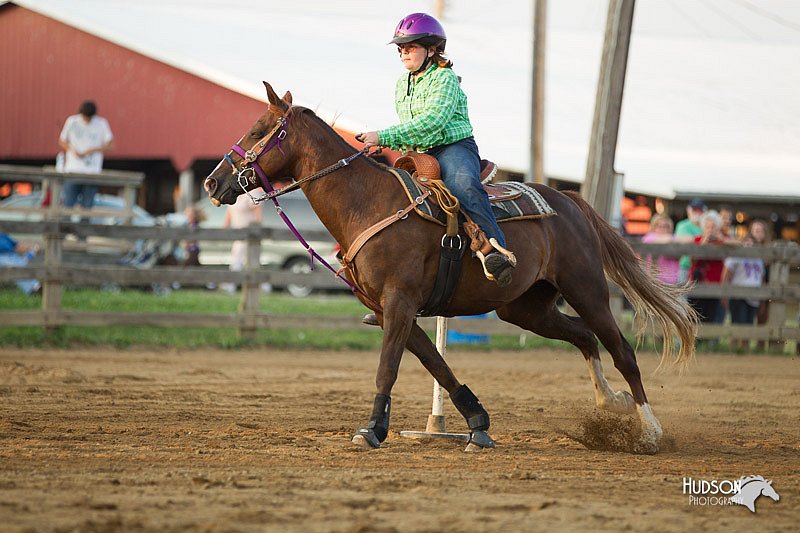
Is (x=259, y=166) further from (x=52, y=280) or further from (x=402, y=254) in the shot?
(x=52, y=280)

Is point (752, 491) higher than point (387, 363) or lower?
lower

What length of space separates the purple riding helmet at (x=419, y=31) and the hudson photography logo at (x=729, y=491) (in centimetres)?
331

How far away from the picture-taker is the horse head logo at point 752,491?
5.50 meters

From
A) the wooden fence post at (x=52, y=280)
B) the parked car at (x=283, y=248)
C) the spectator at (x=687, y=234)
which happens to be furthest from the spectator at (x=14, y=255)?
the spectator at (x=687, y=234)

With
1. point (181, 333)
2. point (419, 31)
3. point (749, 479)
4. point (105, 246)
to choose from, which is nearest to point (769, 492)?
point (749, 479)

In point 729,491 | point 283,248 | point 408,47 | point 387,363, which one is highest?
point 408,47

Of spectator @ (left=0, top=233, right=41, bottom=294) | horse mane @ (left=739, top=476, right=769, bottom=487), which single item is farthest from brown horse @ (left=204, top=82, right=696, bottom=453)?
spectator @ (left=0, top=233, right=41, bottom=294)

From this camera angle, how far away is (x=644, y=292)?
8391mm

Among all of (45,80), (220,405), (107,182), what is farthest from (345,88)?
(220,405)

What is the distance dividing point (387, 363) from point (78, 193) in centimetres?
1111

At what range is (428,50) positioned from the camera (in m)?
7.30

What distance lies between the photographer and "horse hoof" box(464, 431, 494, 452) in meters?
7.17

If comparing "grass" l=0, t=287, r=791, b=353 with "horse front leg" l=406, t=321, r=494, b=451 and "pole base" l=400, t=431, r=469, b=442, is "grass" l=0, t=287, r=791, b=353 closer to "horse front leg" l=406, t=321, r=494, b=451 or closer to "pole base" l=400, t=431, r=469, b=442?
"pole base" l=400, t=431, r=469, b=442

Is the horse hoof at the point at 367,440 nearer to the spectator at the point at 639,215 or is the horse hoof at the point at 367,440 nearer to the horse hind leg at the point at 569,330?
the horse hind leg at the point at 569,330
